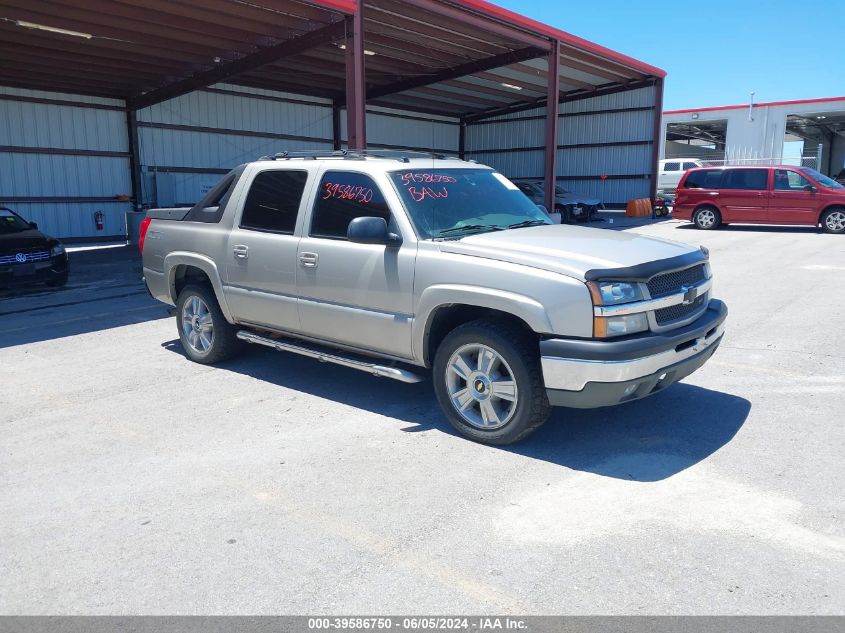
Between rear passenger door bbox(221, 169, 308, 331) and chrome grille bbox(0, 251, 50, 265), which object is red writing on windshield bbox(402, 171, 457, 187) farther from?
chrome grille bbox(0, 251, 50, 265)

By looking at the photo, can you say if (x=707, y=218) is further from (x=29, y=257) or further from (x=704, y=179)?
(x=29, y=257)

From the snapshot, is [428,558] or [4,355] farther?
[4,355]

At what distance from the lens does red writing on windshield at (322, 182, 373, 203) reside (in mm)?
5129

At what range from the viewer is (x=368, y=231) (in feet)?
15.2

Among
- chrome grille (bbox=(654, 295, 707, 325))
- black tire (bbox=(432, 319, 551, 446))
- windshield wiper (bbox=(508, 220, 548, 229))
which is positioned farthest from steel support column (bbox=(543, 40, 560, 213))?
black tire (bbox=(432, 319, 551, 446))

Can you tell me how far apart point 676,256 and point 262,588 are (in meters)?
3.24

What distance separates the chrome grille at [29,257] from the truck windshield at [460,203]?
27.6 feet

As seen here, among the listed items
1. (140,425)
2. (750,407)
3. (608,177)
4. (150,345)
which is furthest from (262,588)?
(608,177)

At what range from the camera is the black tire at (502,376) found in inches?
167

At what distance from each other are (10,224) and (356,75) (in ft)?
21.5

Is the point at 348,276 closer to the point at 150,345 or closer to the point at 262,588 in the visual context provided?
the point at 262,588

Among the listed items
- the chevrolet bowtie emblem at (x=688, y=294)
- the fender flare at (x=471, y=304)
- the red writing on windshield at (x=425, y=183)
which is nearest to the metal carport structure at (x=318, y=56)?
the red writing on windshield at (x=425, y=183)

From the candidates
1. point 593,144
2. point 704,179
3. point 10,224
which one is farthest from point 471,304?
point 593,144

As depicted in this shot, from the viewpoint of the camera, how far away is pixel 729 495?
3.77m
